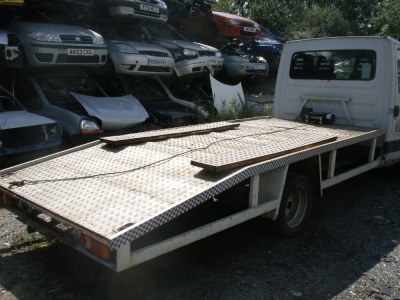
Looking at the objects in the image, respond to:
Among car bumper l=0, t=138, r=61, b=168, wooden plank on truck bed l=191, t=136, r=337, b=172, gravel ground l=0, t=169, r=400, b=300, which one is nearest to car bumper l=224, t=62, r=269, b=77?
car bumper l=0, t=138, r=61, b=168

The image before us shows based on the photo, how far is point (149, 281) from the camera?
3398 millimetres

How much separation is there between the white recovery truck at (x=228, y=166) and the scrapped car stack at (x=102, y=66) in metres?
1.98

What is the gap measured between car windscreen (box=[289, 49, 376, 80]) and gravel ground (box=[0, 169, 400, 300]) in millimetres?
2172

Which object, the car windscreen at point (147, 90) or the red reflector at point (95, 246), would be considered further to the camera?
the car windscreen at point (147, 90)

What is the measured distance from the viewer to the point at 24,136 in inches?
213

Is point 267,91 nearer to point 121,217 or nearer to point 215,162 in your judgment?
point 215,162

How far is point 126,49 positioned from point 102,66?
64 cm

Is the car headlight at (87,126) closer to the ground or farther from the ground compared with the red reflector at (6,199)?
farther from the ground

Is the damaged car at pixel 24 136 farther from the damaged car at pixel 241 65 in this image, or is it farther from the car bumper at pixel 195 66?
the damaged car at pixel 241 65

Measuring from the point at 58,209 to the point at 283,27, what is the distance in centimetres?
1822

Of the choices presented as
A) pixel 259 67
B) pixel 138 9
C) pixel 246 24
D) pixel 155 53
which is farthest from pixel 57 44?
pixel 246 24

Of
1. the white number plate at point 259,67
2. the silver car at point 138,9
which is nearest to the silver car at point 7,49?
the silver car at point 138,9

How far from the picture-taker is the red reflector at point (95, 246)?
2.51 m

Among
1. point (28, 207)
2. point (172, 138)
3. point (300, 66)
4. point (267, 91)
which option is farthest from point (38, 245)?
point (267, 91)
